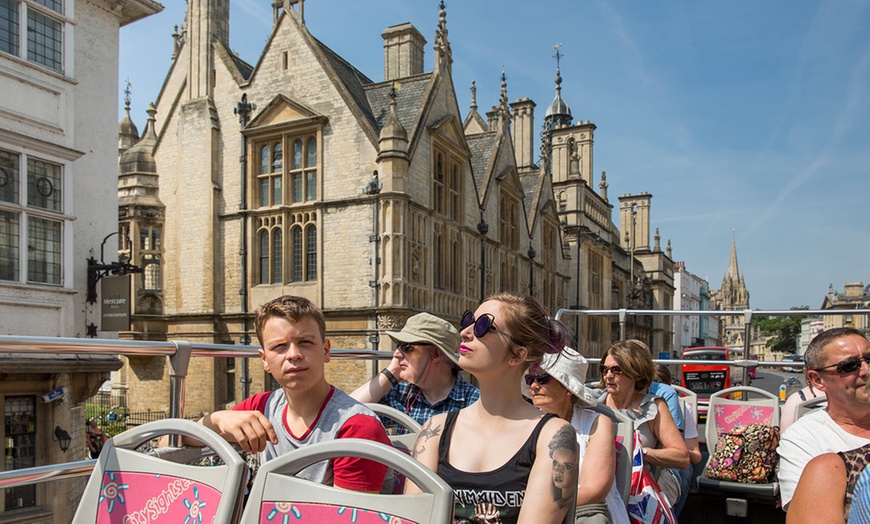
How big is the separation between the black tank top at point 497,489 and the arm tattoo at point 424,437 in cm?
18

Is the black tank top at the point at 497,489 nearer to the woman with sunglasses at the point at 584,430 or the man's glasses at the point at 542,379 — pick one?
the woman with sunglasses at the point at 584,430

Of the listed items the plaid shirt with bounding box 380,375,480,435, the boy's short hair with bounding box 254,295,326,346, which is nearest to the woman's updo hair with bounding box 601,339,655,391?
the plaid shirt with bounding box 380,375,480,435

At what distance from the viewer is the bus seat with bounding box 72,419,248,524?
6.71ft

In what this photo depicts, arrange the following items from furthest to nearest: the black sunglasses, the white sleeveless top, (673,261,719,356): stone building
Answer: (673,261,719,356): stone building → the white sleeveless top → the black sunglasses

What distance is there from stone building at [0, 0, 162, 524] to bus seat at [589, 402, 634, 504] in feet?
35.0

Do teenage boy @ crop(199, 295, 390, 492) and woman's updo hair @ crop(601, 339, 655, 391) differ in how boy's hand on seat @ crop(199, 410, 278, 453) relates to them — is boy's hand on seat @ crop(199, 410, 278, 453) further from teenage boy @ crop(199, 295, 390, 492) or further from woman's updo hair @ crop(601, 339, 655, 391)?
woman's updo hair @ crop(601, 339, 655, 391)

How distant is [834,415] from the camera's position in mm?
3221

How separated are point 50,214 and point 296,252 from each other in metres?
8.55

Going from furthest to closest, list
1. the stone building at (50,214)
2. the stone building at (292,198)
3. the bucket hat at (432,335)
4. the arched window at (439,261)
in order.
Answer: the arched window at (439,261) → the stone building at (292,198) → the stone building at (50,214) → the bucket hat at (432,335)

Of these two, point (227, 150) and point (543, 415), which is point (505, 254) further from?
point (543, 415)

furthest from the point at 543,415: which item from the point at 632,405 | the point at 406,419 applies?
the point at 632,405

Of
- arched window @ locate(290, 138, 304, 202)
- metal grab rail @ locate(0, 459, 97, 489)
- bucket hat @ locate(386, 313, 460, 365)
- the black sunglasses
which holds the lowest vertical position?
metal grab rail @ locate(0, 459, 97, 489)

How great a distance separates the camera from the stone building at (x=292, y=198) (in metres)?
19.4

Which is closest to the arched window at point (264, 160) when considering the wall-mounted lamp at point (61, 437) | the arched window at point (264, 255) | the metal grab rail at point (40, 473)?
the arched window at point (264, 255)
